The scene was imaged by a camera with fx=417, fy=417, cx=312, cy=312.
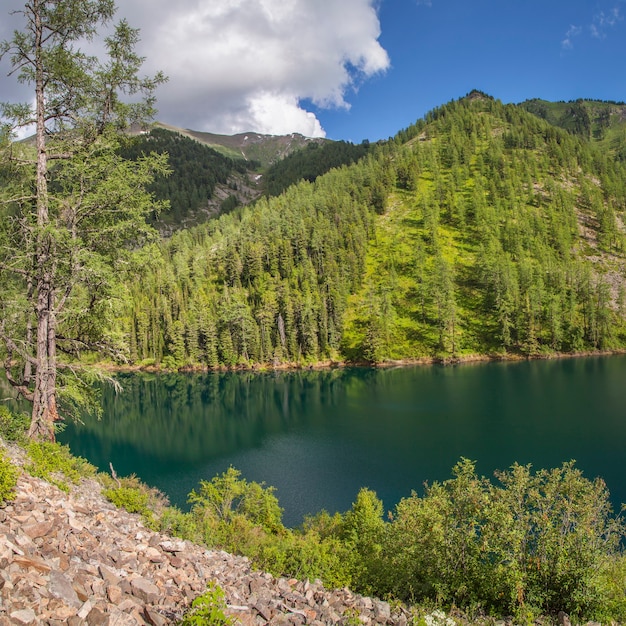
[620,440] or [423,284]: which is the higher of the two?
[423,284]

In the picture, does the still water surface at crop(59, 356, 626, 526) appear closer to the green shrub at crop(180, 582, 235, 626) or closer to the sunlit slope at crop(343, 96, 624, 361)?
the sunlit slope at crop(343, 96, 624, 361)

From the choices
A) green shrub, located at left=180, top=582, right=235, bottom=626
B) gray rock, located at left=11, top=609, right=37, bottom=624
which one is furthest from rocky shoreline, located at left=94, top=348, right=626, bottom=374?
gray rock, located at left=11, top=609, right=37, bottom=624

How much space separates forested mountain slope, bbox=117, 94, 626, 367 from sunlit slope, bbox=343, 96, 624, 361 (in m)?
0.51

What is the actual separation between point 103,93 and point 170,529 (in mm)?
17794

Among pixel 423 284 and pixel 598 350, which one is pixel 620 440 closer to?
pixel 598 350

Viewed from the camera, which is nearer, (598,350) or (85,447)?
(85,447)

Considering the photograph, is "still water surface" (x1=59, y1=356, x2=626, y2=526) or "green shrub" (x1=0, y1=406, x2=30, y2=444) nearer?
"green shrub" (x1=0, y1=406, x2=30, y2=444)

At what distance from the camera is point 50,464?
14.1m

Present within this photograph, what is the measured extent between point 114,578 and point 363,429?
60.1 m

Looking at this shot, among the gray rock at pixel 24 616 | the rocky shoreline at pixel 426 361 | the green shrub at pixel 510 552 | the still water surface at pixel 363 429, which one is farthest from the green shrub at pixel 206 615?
the rocky shoreline at pixel 426 361

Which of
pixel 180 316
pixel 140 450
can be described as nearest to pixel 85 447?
pixel 140 450

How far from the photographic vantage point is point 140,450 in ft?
208

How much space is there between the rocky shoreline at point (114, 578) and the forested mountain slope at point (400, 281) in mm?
106866

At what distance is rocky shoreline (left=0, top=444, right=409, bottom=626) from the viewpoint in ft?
23.2
